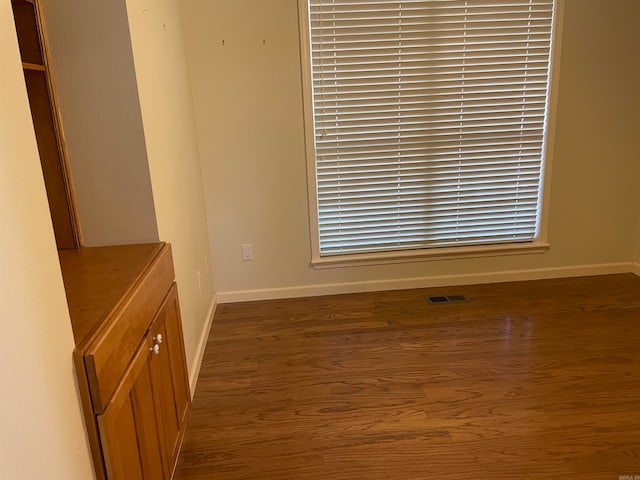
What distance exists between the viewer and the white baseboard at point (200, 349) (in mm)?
2299

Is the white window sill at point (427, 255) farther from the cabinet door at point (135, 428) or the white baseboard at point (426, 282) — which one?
the cabinet door at point (135, 428)

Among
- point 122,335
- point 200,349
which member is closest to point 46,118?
point 122,335

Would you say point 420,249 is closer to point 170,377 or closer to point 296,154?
point 296,154

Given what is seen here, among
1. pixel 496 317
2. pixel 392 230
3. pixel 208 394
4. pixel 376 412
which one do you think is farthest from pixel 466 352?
pixel 208 394

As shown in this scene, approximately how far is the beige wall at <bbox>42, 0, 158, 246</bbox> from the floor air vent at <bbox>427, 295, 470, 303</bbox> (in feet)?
6.68

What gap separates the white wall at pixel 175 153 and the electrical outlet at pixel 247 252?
0.97 ft

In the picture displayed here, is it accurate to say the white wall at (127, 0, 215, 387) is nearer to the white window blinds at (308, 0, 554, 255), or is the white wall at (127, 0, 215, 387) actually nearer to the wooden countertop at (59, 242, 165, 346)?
the wooden countertop at (59, 242, 165, 346)

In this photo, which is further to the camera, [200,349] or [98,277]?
[200,349]

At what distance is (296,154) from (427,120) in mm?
910

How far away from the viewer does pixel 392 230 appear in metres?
3.34

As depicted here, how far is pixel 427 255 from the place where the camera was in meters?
3.40

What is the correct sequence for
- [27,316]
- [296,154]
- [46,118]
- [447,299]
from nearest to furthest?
[27,316], [46,118], [296,154], [447,299]

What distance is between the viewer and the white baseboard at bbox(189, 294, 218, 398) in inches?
90.5

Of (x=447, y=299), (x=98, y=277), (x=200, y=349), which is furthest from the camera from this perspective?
(x=447, y=299)
